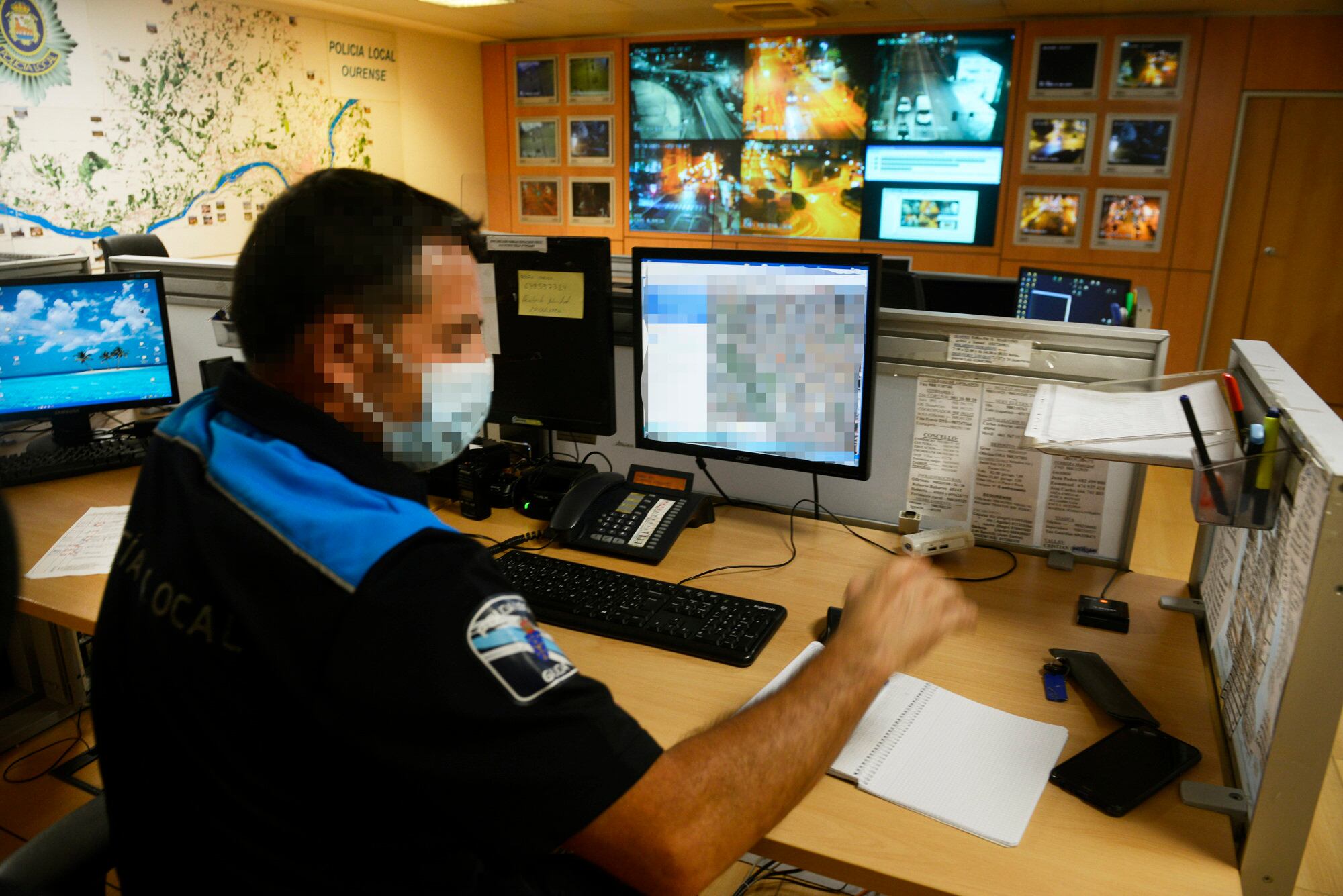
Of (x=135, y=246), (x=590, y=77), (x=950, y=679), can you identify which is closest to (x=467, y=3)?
(x=590, y=77)

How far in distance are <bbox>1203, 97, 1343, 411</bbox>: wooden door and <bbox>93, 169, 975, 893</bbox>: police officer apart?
5.59 meters

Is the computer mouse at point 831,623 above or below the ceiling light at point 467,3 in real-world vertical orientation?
below

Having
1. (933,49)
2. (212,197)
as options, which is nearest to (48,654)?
(212,197)

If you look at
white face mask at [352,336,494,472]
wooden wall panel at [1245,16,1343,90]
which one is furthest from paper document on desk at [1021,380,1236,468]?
wooden wall panel at [1245,16,1343,90]

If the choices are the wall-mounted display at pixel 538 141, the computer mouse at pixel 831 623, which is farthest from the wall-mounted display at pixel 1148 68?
the computer mouse at pixel 831 623

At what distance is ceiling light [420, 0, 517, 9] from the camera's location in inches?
206

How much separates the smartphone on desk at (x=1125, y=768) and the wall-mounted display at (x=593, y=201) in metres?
6.20

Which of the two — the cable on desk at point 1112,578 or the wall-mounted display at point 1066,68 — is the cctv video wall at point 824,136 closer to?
the wall-mounted display at point 1066,68

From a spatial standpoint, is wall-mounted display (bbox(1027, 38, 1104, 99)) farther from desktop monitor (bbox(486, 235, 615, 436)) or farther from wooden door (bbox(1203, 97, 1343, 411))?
desktop monitor (bbox(486, 235, 615, 436))

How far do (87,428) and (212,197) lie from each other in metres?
3.47

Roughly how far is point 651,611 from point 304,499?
27.2 inches

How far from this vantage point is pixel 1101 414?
1.30 m

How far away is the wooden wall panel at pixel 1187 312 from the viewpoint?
207 inches

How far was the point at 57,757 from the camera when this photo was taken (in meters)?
2.24
